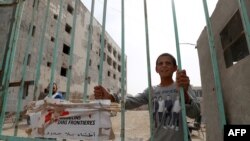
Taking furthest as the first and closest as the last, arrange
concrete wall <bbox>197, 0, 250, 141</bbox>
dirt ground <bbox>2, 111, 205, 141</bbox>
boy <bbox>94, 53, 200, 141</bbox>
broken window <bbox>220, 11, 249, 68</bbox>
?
1. dirt ground <bbox>2, 111, 205, 141</bbox>
2. broken window <bbox>220, 11, 249, 68</bbox>
3. concrete wall <bbox>197, 0, 250, 141</bbox>
4. boy <bbox>94, 53, 200, 141</bbox>

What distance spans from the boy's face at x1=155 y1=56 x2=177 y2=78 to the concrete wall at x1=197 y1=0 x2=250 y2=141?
0.73 m

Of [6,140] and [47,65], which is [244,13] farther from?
[47,65]

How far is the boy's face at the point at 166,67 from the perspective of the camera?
6.05 feet

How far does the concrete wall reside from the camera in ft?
6.43

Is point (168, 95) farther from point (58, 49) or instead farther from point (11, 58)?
point (58, 49)

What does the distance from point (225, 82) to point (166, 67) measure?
1.16 m

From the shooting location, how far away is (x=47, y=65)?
1434cm

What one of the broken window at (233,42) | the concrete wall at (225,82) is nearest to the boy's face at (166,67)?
the concrete wall at (225,82)

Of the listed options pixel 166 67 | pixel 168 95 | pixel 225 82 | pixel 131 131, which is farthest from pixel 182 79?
pixel 131 131

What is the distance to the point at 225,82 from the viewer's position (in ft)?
8.41

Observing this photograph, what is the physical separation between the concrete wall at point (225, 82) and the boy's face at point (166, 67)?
73 centimetres

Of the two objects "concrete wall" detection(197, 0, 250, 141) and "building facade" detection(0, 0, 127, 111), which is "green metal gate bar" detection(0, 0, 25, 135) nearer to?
"building facade" detection(0, 0, 127, 111)

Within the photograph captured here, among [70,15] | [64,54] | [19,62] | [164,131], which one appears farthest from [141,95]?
[70,15]

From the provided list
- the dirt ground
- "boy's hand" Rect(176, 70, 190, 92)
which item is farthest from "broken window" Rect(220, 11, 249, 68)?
the dirt ground
